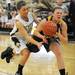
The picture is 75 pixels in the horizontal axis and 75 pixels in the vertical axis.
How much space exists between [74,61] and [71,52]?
388 millimetres

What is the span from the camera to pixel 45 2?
4.45 metres

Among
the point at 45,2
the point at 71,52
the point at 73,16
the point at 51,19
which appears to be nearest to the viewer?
the point at 51,19

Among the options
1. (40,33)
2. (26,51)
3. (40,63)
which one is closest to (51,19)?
(40,33)

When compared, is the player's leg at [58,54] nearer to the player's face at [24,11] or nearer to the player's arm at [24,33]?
the player's arm at [24,33]

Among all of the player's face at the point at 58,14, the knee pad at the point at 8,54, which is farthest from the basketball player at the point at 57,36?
the knee pad at the point at 8,54

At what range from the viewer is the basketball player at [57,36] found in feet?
12.8

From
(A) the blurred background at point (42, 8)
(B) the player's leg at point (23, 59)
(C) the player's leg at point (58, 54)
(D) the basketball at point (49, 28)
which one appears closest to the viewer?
(D) the basketball at point (49, 28)

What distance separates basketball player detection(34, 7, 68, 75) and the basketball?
0.03m

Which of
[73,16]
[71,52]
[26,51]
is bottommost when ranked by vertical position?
[71,52]

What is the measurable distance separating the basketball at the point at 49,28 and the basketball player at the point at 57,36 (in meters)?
0.03

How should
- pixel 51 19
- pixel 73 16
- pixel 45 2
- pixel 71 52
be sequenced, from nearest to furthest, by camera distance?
pixel 51 19 → pixel 73 16 → pixel 45 2 → pixel 71 52

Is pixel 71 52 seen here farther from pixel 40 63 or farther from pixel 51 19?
pixel 51 19

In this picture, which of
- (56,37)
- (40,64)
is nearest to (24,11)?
(56,37)

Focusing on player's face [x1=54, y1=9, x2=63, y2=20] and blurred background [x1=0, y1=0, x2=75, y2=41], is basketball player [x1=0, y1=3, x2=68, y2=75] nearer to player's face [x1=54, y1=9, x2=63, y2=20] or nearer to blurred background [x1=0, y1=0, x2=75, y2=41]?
player's face [x1=54, y1=9, x2=63, y2=20]
